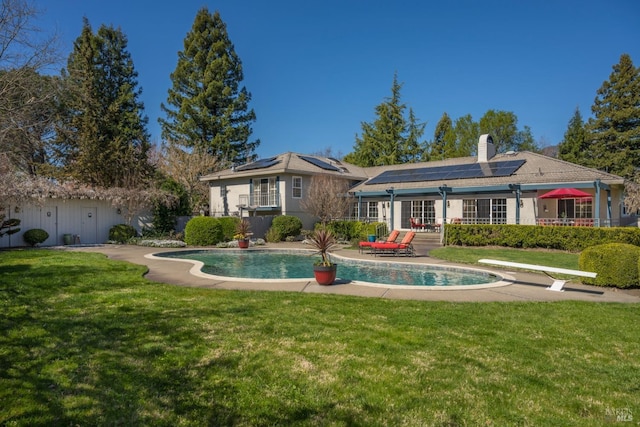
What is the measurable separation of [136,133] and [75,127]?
5485 mm

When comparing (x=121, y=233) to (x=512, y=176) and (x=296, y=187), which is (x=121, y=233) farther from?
(x=512, y=176)

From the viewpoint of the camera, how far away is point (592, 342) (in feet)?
16.7

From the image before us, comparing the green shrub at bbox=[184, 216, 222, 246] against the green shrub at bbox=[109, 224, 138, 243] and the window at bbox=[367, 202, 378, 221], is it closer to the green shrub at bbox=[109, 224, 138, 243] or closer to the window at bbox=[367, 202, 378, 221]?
the green shrub at bbox=[109, 224, 138, 243]

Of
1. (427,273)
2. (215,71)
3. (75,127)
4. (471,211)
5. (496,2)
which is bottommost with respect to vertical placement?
(427,273)

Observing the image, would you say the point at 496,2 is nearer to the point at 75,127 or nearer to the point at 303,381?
the point at 303,381

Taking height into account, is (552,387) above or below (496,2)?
below

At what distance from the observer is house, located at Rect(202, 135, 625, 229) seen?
20734 millimetres

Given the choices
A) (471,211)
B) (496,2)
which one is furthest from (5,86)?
(471,211)

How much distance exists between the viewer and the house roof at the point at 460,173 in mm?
20281

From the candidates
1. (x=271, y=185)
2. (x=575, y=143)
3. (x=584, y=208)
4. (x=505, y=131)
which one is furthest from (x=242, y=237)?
(x=575, y=143)

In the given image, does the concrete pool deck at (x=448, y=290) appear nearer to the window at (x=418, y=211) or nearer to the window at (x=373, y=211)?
the window at (x=418, y=211)

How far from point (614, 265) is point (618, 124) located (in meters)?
39.6

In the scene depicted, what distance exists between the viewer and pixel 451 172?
25344 millimetres

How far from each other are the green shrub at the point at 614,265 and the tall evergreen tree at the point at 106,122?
24735mm
